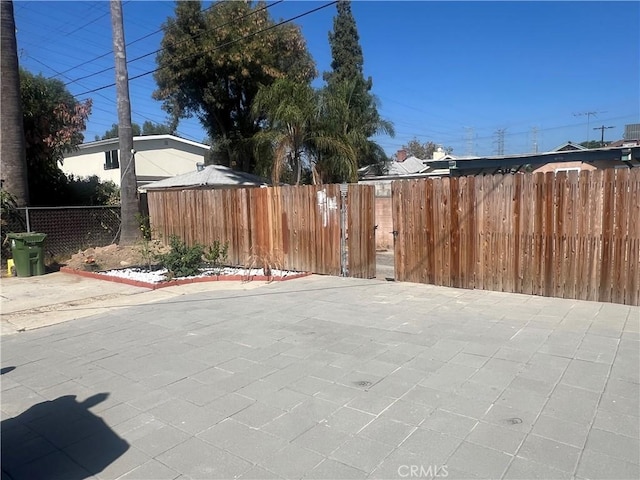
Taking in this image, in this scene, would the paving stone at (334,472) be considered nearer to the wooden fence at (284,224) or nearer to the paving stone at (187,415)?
the paving stone at (187,415)

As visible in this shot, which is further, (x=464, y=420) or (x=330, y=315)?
(x=330, y=315)

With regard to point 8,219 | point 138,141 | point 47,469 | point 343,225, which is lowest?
point 47,469

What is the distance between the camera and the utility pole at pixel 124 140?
14203mm

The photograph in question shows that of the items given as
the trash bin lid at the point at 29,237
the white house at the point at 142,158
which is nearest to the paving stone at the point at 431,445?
the trash bin lid at the point at 29,237

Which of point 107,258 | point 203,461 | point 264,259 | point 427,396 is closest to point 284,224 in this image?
point 264,259

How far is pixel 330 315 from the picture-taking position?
6.65 metres

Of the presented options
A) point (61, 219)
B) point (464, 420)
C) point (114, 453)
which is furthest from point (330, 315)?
point (61, 219)

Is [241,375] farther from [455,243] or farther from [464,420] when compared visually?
[455,243]

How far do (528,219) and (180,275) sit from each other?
23.4ft

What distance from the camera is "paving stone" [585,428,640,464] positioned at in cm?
292

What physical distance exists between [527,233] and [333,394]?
4.84 m

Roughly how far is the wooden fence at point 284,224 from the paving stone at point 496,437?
243 inches

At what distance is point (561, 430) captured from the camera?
3260 millimetres

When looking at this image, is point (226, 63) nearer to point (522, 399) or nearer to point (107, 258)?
point (107, 258)
